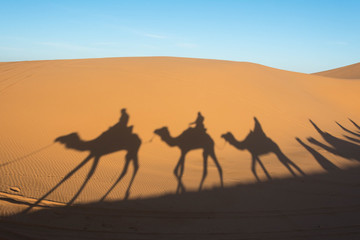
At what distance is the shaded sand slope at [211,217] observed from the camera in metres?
3.90

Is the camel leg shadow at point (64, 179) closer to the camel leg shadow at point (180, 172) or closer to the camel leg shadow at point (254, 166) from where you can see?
the camel leg shadow at point (180, 172)

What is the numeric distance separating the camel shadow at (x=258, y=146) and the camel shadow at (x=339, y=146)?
5.81 feet

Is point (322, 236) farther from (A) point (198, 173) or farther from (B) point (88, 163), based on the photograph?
(B) point (88, 163)

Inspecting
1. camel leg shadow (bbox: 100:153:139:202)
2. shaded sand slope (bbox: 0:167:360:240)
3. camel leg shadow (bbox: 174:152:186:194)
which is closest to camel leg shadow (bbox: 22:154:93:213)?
shaded sand slope (bbox: 0:167:360:240)

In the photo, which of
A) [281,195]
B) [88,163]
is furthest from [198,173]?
[88,163]

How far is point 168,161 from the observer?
7379 millimetres

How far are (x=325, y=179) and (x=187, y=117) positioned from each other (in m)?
5.06

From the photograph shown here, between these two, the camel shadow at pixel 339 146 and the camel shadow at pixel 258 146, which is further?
Answer: the camel shadow at pixel 339 146

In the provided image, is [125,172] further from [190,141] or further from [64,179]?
[190,141]

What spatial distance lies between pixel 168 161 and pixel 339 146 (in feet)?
20.5

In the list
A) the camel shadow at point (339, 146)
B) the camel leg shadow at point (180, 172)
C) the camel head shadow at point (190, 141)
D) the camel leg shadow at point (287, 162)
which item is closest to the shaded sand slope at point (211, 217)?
the camel leg shadow at point (180, 172)

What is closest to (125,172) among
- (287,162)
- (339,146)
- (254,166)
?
(254,166)

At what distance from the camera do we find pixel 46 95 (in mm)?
10188

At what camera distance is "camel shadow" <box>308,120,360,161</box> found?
28.3 ft
